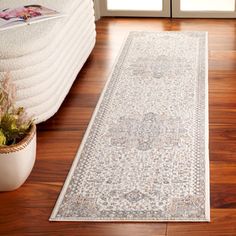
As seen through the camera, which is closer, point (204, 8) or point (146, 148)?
point (146, 148)

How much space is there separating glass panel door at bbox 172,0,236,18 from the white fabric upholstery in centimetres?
151

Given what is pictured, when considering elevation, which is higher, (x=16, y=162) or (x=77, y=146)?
(x=16, y=162)

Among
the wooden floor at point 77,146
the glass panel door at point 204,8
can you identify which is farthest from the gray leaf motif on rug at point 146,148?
the glass panel door at point 204,8

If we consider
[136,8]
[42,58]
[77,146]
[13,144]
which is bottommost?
[77,146]

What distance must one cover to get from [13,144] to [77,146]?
0.49 m

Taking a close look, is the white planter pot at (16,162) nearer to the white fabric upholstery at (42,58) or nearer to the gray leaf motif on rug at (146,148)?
the gray leaf motif on rug at (146,148)

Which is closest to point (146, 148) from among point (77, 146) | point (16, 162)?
point (77, 146)

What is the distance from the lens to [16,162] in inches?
91.0

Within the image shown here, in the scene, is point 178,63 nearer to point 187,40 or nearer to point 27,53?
point 187,40

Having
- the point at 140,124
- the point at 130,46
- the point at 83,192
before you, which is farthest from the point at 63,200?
the point at 130,46

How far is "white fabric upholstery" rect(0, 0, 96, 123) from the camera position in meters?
2.67

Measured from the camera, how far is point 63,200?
91.2 inches

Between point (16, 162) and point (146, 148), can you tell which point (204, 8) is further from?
point (16, 162)

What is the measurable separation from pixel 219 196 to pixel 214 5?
2.64 meters
